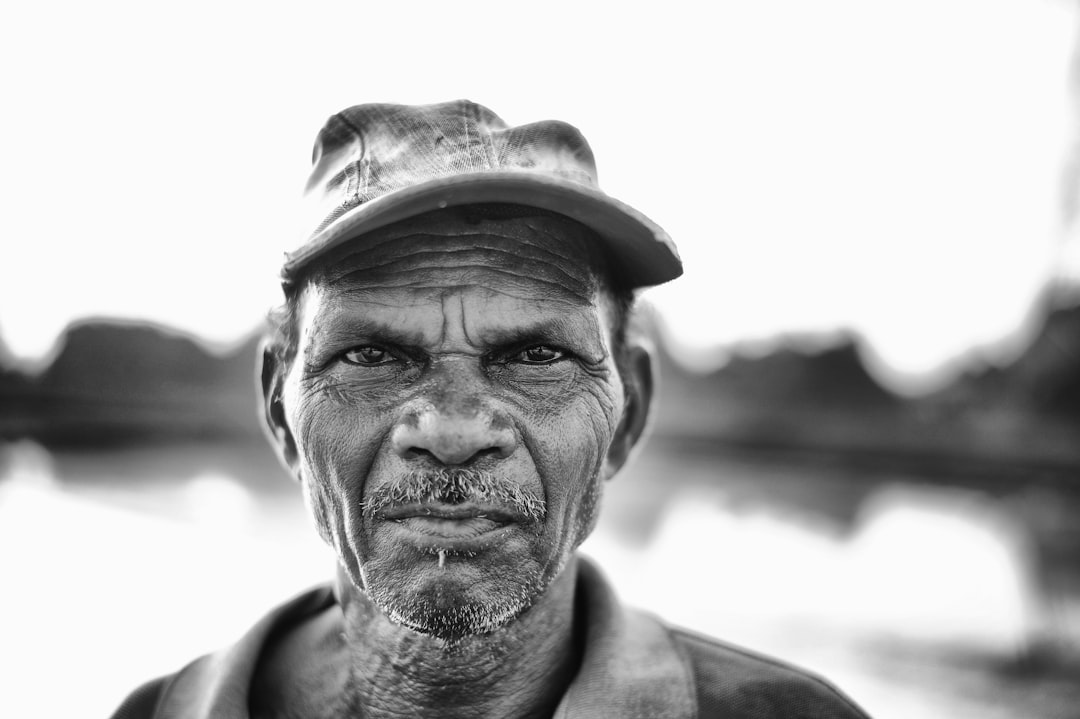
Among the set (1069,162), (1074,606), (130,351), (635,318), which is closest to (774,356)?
→ (1069,162)

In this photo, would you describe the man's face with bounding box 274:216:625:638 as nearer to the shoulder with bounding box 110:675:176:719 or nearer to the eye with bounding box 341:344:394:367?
the eye with bounding box 341:344:394:367

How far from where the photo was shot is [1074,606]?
8.14m

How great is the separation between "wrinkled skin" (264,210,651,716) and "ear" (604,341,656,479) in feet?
0.68

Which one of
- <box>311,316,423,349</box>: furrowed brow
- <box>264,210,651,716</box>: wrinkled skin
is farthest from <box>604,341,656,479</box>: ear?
<box>311,316,423,349</box>: furrowed brow

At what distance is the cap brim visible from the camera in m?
1.42

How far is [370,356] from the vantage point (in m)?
1.55

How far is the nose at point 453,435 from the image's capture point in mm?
1420

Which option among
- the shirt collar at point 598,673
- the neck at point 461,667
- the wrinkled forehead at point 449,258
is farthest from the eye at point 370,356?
the shirt collar at point 598,673

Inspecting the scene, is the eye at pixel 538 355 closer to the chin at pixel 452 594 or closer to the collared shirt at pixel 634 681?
the chin at pixel 452 594

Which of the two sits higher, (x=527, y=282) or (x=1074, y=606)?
(x=527, y=282)

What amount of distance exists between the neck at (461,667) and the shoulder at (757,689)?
29 centimetres

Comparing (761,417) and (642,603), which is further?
(761,417)

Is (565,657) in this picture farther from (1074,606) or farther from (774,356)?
(774,356)

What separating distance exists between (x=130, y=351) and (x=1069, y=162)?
13050mm
